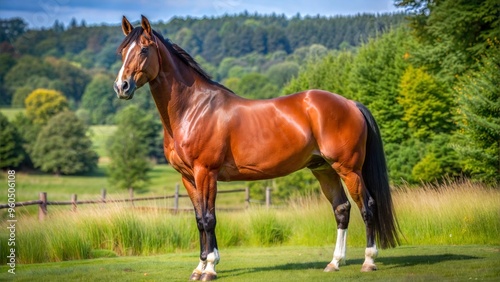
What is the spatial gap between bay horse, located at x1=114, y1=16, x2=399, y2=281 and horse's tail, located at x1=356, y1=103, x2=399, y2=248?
0.18 feet

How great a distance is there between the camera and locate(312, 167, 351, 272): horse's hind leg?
10.5 metres

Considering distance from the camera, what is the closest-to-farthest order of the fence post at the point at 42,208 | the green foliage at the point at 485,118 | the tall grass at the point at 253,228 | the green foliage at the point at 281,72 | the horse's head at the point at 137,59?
the horse's head at the point at 137,59 → the tall grass at the point at 253,228 → the fence post at the point at 42,208 → the green foliage at the point at 485,118 → the green foliage at the point at 281,72

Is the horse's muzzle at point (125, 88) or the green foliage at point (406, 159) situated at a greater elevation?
the green foliage at point (406, 159)

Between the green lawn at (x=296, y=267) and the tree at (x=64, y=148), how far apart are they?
2850 inches

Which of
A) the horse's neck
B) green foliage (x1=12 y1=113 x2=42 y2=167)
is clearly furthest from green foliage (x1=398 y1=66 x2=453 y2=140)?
green foliage (x1=12 y1=113 x2=42 y2=167)

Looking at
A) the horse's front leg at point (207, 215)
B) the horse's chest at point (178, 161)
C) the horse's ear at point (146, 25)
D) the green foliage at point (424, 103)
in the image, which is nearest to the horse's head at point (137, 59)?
the horse's ear at point (146, 25)

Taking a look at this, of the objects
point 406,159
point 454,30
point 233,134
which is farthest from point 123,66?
point 406,159

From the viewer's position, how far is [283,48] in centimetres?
11819

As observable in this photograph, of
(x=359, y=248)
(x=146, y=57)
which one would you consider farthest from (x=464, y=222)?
(x=146, y=57)

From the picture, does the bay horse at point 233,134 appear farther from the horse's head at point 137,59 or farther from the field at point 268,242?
the field at point 268,242

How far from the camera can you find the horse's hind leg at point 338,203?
10.5 m

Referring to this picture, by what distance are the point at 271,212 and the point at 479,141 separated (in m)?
8.67

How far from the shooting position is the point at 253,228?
17172 millimetres

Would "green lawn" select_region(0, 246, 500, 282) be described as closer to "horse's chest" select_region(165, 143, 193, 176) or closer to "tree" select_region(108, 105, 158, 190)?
"horse's chest" select_region(165, 143, 193, 176)
